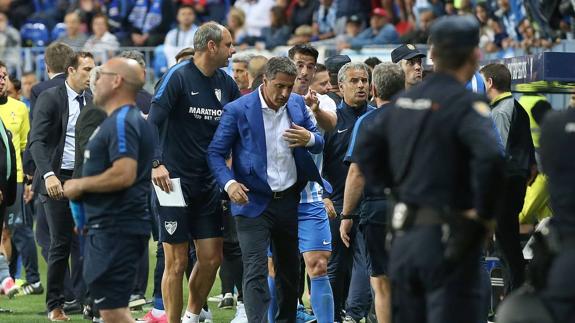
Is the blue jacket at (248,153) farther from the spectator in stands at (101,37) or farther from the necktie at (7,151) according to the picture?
the spectator in stands at (101,37)

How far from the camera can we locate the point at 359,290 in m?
11.1

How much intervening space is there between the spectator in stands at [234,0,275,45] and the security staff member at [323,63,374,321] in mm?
11196

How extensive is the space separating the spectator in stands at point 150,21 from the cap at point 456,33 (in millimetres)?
16195

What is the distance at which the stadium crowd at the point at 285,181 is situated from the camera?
21.5 ft

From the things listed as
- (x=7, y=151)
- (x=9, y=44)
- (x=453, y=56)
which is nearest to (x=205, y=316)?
(x=7, y=151)

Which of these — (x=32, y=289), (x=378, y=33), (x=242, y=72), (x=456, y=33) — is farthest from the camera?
(x=378, y=33)

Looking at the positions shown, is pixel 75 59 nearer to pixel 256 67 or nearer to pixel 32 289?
pixel 256 67

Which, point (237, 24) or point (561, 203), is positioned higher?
point (561, 203)

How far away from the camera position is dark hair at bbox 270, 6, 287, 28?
22.2m

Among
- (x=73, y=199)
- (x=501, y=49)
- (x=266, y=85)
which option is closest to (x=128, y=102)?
(x=73, y=199)

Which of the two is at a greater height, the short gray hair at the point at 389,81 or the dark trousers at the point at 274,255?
the short gray hair at the point at 389,81

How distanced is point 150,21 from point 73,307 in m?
12.0

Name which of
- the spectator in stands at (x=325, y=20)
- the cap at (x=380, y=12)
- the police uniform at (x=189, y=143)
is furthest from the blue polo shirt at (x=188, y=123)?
the spectator in stands at (x=325, y=20)

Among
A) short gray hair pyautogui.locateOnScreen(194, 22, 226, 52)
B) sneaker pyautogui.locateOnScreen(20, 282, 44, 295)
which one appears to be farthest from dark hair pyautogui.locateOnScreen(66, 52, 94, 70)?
sneaker pyautogui.locateOnScreen(20, 282, 44, 295)
